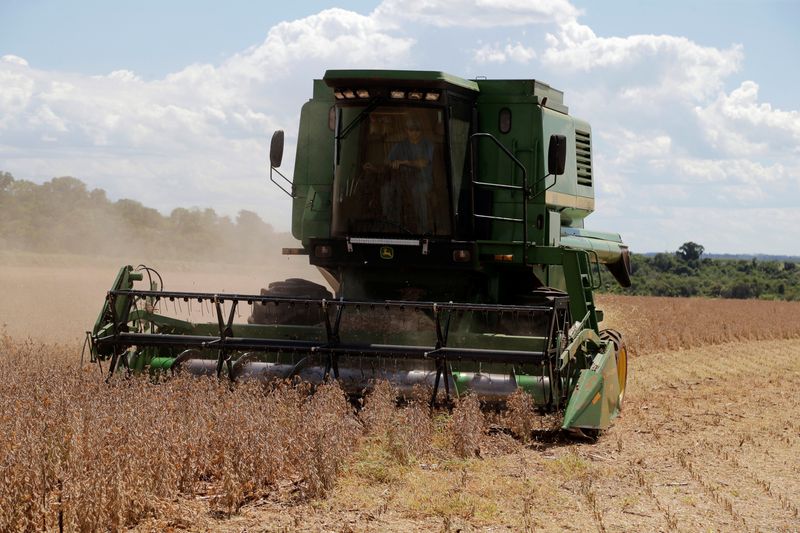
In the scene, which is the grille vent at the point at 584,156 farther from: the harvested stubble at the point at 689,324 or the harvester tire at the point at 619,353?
the harvested stubble at the point at 689,324

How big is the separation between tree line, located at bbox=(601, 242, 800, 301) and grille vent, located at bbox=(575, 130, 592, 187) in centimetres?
2625

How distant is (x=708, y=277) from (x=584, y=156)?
42818mm

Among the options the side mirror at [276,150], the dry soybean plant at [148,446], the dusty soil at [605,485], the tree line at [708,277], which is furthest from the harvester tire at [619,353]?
the tree line at [708,277]

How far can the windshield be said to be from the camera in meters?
9.10

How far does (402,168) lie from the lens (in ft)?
29.9

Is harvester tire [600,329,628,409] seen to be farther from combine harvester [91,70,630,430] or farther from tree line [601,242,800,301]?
tree line [601,242,800,301]

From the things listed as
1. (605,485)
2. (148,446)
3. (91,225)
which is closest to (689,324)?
(605,485)

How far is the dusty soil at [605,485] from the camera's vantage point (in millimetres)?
5430

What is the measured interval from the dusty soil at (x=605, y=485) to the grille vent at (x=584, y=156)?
7.97 ft

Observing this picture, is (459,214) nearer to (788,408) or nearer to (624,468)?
(624,468)

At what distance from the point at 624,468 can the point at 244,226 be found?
18.5 meters

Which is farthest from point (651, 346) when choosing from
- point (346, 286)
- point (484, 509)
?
point (484, 509)

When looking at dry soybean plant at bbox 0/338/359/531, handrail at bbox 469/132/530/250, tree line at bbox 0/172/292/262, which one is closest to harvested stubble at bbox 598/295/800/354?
handrail at bbox 469/132/530/250

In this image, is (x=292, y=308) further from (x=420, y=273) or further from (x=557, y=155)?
(x=557, y=155)
